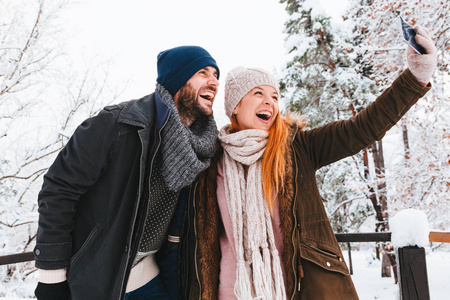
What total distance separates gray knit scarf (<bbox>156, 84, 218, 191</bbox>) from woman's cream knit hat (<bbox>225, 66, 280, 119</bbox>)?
0.44 metres

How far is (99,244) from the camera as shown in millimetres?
1609

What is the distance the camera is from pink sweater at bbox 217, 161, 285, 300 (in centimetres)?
176

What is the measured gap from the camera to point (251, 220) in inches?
69.0

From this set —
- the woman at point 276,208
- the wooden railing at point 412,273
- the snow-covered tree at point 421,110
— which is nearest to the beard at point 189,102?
the woman at point 276,208

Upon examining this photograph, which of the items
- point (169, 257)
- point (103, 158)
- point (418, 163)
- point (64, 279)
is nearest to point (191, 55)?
point (103, 158)

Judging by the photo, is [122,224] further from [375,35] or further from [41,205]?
[375,35]

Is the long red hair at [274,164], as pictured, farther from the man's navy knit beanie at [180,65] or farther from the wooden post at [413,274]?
the wooden post at [413,274]

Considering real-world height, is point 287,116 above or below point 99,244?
above

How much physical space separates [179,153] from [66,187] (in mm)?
583

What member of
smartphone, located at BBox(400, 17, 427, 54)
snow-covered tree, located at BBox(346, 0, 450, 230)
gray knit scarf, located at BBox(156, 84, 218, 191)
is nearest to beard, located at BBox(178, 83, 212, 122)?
gray knit scarf, located at BBox(156, 84, 218, 191)

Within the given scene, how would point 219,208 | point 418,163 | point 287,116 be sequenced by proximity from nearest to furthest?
1. point 219,208
2. point 287,116
3. point 418,163

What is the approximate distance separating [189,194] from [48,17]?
8.12m

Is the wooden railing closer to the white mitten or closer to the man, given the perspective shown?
the white mitten

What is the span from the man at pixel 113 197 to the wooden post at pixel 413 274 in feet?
4.96
